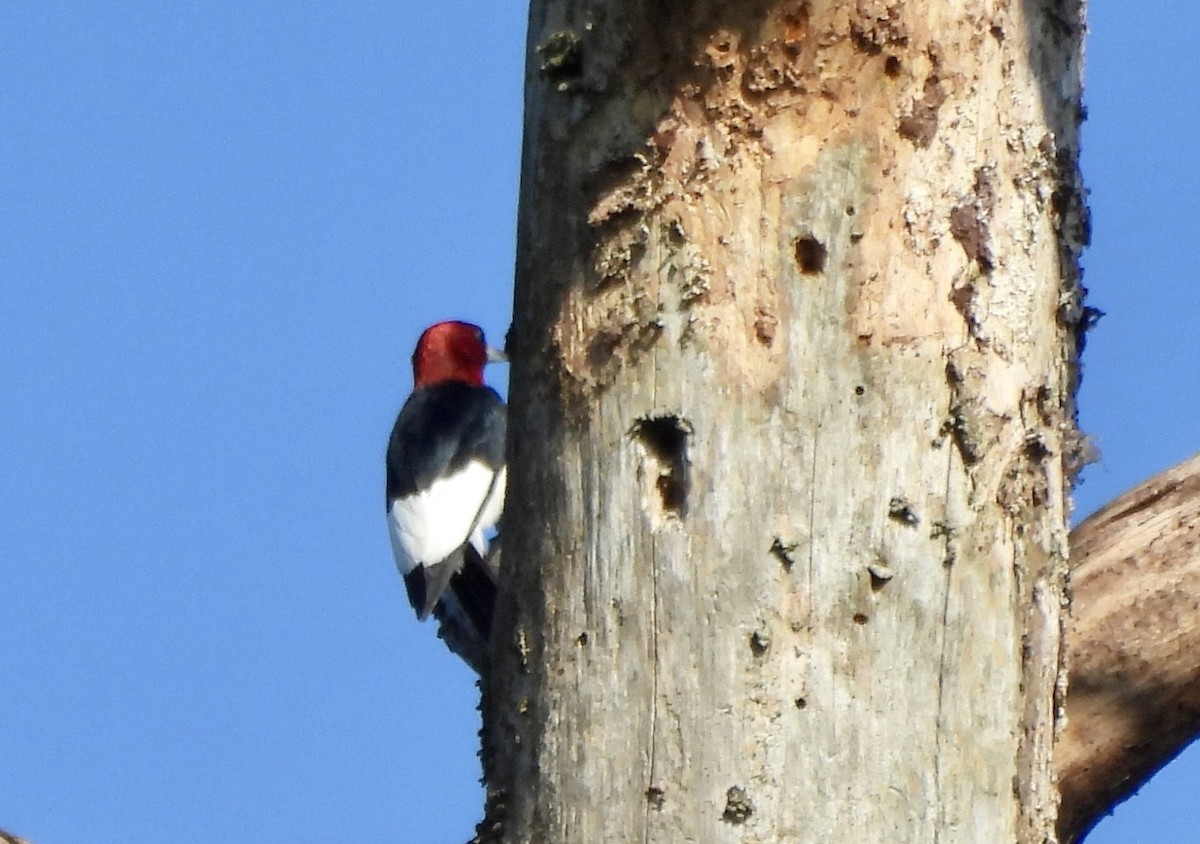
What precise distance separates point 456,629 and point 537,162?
292 cm

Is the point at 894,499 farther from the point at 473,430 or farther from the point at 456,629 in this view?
the point at 473,430

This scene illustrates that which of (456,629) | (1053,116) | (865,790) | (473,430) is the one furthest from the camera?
(473,430)

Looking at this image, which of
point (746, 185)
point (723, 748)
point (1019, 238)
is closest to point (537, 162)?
point (746, 185)

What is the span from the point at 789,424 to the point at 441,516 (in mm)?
3218

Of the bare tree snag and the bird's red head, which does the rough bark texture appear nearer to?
the bare tree snag

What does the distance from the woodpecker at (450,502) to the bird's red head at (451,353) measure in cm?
21

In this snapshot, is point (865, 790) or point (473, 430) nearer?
point (865, 790)

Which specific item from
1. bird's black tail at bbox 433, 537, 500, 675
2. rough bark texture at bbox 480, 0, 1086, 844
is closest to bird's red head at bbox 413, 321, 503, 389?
bird's black tail at bbox 433, 537, 500, 675

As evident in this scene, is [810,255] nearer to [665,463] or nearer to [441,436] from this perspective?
[665,463]

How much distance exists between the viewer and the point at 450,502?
5.24m

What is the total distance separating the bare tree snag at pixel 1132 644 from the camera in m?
2.67

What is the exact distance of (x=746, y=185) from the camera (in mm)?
2174

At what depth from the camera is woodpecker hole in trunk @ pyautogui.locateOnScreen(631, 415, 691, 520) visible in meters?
2.06

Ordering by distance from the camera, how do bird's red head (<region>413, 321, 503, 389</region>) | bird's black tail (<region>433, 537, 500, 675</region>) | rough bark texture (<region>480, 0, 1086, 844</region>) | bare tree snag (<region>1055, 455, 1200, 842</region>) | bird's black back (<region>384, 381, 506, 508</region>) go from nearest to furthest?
rough bark texture (<region>480, 0, 1086, 844</region>) < bare tree snag (<region>1055, 455, 1200, 842</region>) < bird's black tail (<region>433, 537, 500, 675</region>) < bird's black back (<region>384, 381, 506, 508</region>) < bird's red head (<region>413, 321, 503, 389</region>)
